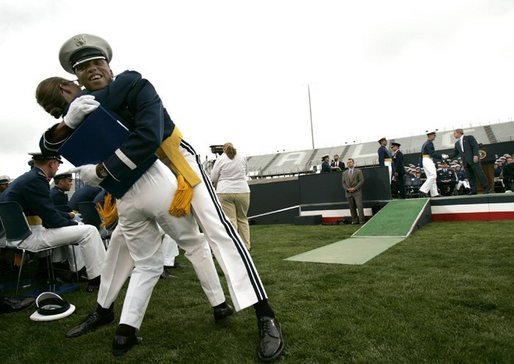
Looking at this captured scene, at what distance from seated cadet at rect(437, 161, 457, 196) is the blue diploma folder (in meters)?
12.9

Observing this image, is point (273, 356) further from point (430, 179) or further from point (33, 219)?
point (430, 179)

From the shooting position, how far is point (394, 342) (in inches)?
81.3

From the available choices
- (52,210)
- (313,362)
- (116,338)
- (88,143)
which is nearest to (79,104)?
(88,143)

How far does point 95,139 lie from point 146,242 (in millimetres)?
743

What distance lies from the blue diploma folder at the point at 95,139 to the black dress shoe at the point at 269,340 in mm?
1363

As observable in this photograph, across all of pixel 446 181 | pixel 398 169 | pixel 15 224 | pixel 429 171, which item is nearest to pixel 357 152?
pixel 446 181

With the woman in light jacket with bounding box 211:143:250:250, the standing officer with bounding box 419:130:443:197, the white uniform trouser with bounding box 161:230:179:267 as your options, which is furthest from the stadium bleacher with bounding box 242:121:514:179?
A: the white uniform trouser with bounding box 161:230:179:267

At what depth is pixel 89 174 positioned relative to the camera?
210 cm

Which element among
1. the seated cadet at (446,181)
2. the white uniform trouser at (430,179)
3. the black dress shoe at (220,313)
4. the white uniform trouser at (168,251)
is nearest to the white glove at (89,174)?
the black dress shoe at (220,313)

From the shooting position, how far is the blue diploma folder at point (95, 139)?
198 cm

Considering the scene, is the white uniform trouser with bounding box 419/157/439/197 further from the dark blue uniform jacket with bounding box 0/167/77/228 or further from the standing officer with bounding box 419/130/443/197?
the dark blue uniform jacket with bounding box 0/167/77/228

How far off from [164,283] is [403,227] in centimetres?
480

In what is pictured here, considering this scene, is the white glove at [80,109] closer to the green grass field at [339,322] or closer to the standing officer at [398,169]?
the green grass field at [339,322]

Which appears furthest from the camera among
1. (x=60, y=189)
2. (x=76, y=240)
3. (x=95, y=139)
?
(x=60, y=189)
